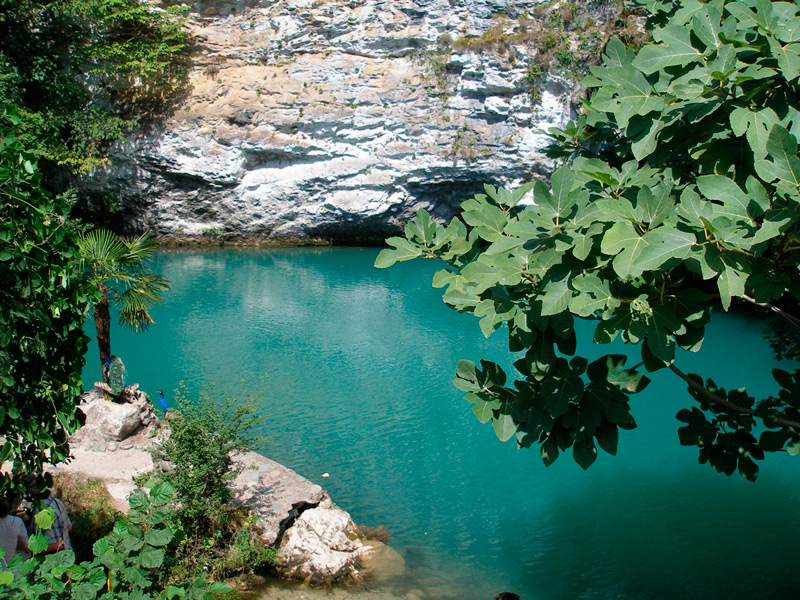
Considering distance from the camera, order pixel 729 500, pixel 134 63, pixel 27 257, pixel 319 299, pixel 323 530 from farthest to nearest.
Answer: pixel 134 63
pixel 319 299
pixel 729 500
pixel 323 530
pixel 27 257

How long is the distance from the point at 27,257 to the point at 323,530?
4202 mm

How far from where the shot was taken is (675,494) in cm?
742

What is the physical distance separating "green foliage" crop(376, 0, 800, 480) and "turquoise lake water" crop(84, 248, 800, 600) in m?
4.03

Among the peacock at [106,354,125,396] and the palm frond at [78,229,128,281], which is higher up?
the palm frond at [78,229,128,281]

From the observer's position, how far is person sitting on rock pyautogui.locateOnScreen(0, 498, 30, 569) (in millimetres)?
3750

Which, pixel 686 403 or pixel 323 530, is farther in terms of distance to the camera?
pixel 686 403

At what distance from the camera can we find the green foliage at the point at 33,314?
9.41ft

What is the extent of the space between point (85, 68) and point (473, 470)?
21.4 meters

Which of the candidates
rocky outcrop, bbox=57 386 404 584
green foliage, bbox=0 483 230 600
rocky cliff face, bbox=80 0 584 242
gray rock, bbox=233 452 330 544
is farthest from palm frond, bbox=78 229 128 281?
rocky cliff face, bbox=80 0 584 242

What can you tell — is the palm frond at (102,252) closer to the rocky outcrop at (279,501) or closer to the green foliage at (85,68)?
the rocky outcrop at (279,501)

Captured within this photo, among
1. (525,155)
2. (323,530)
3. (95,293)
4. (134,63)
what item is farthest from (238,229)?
(95,293)

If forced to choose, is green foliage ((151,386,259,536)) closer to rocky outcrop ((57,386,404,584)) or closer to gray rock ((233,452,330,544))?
rocky outcrop ((57,386,404,584))

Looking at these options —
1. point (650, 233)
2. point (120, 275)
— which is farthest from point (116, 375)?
point (650, 233)

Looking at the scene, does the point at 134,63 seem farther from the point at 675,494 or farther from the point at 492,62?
the point at 675,494
